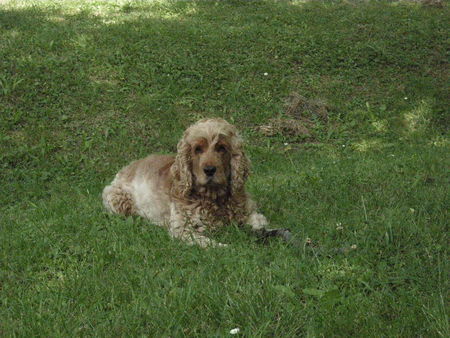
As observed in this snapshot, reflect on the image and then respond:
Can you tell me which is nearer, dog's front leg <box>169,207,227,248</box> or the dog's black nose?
dog's front leg <box>169,207,227,248</box>

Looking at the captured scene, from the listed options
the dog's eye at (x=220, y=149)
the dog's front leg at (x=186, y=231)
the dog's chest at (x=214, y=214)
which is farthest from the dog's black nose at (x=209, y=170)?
the dog's front leg at (x=186, y=231)

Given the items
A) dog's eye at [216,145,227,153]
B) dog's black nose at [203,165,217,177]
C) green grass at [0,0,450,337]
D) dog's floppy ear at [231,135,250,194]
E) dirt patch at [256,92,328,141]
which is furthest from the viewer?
dirt patch at [256,92,328,141]

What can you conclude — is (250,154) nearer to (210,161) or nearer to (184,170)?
(184,170)

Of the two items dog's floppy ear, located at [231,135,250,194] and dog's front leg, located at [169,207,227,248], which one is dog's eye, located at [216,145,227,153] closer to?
dog's floppy ear, located at [231,135,250,194]

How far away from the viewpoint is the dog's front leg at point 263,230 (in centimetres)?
545

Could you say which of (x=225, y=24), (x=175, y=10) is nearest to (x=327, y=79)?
(x=225, y=24)

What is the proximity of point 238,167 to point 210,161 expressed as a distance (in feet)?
1.44

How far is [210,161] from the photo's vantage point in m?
5.90

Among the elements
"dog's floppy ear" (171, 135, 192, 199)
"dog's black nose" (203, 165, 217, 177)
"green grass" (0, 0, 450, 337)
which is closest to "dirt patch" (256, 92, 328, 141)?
"green grass" (0, 0, 450, 337)

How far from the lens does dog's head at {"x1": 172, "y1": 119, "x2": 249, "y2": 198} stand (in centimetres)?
595

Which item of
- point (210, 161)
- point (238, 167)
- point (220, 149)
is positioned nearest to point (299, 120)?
point (238, 167)

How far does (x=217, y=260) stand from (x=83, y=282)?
3.66 feet

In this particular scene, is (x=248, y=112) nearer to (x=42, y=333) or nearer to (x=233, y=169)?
(x=233, y=169)

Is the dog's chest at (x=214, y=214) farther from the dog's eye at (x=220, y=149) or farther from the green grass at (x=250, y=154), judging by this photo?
the dog's eye at (x=220, y=149)
